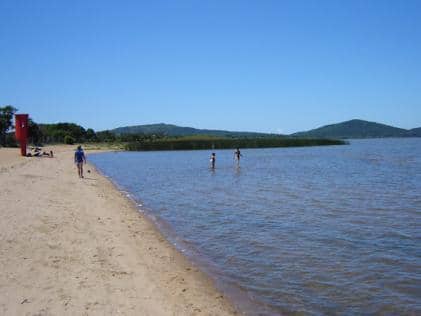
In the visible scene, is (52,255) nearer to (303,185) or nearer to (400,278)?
(400,278)

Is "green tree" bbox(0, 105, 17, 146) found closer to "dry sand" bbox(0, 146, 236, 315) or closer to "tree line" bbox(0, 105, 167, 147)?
"tree line" bbox(0, 105, 167, 147)

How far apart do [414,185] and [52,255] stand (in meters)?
24.0

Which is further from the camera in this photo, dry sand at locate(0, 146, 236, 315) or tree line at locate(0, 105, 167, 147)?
tree line at locate(0, 105, 167, 147)

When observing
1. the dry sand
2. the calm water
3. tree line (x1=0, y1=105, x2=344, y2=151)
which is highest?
tree line (x1=0, y1=105, x2=344, y2=151)

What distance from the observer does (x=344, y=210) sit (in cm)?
Answer: 1758

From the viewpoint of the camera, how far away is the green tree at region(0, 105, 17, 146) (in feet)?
281

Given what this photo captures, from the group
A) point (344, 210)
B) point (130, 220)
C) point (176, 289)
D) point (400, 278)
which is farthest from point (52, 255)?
point (344, 210)

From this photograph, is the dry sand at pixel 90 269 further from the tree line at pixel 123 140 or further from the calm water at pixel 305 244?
the tree line at pixel 123 140

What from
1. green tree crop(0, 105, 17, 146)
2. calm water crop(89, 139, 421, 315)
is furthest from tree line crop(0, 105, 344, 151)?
calm water crop(89, 139, 421, 315)

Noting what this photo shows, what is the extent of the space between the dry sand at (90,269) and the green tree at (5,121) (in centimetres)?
7853

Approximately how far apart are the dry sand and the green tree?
78534 millimetres

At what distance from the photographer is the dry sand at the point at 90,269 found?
22.0 ft

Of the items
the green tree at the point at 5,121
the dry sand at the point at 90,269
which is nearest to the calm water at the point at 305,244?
the dry sand at the point at 90,269

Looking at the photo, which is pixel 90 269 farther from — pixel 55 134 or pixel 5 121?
pixel 55 134
